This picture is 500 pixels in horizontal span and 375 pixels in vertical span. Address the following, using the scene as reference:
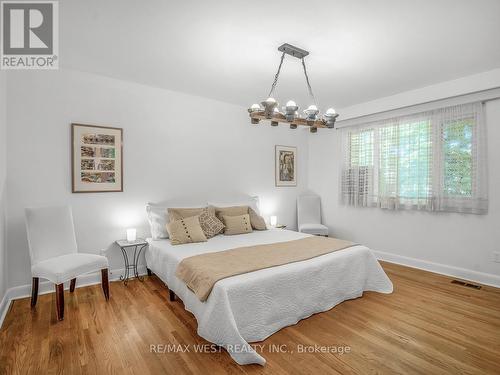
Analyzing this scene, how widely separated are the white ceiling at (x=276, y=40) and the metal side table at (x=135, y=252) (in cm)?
215

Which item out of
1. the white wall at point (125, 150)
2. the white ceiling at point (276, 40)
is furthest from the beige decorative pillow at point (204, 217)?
the white ceiling at point (276, 40)

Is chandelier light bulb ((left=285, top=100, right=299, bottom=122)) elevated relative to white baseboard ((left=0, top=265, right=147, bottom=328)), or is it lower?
elevated

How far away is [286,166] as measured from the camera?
533cm

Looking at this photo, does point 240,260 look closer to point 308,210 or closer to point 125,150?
point 125,150

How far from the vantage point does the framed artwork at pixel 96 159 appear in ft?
10.6

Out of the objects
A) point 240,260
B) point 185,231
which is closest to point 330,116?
point 240,260

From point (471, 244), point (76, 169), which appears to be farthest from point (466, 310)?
point (76, 169)

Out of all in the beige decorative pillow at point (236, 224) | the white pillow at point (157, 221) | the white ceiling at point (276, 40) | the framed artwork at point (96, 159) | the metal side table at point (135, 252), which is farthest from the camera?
the beige decorative pillow at point (236, 224)

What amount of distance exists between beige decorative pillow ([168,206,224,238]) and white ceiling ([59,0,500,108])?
1762mm

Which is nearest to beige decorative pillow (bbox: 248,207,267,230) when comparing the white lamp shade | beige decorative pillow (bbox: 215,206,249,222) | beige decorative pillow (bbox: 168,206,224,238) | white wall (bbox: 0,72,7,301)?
beige decorative pillow (bbox: 215,206,249,222)

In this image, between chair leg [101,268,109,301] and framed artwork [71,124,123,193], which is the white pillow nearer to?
framed artwork [71,124,123,193]

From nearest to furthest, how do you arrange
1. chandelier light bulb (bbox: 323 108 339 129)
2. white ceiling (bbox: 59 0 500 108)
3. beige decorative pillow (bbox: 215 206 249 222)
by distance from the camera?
white ceiling (bbox: 59 0 500 108), chandelier light bulb (bbox: 323 108 339 129), beige decorative pillow (bbox: 215 206 249 222)

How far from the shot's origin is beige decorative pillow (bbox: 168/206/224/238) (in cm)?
354

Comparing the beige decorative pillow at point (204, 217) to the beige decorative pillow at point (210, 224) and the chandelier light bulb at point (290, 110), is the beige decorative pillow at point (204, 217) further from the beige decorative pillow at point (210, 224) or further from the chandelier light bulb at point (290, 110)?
the chandelier light bulb at point (290, 110)
